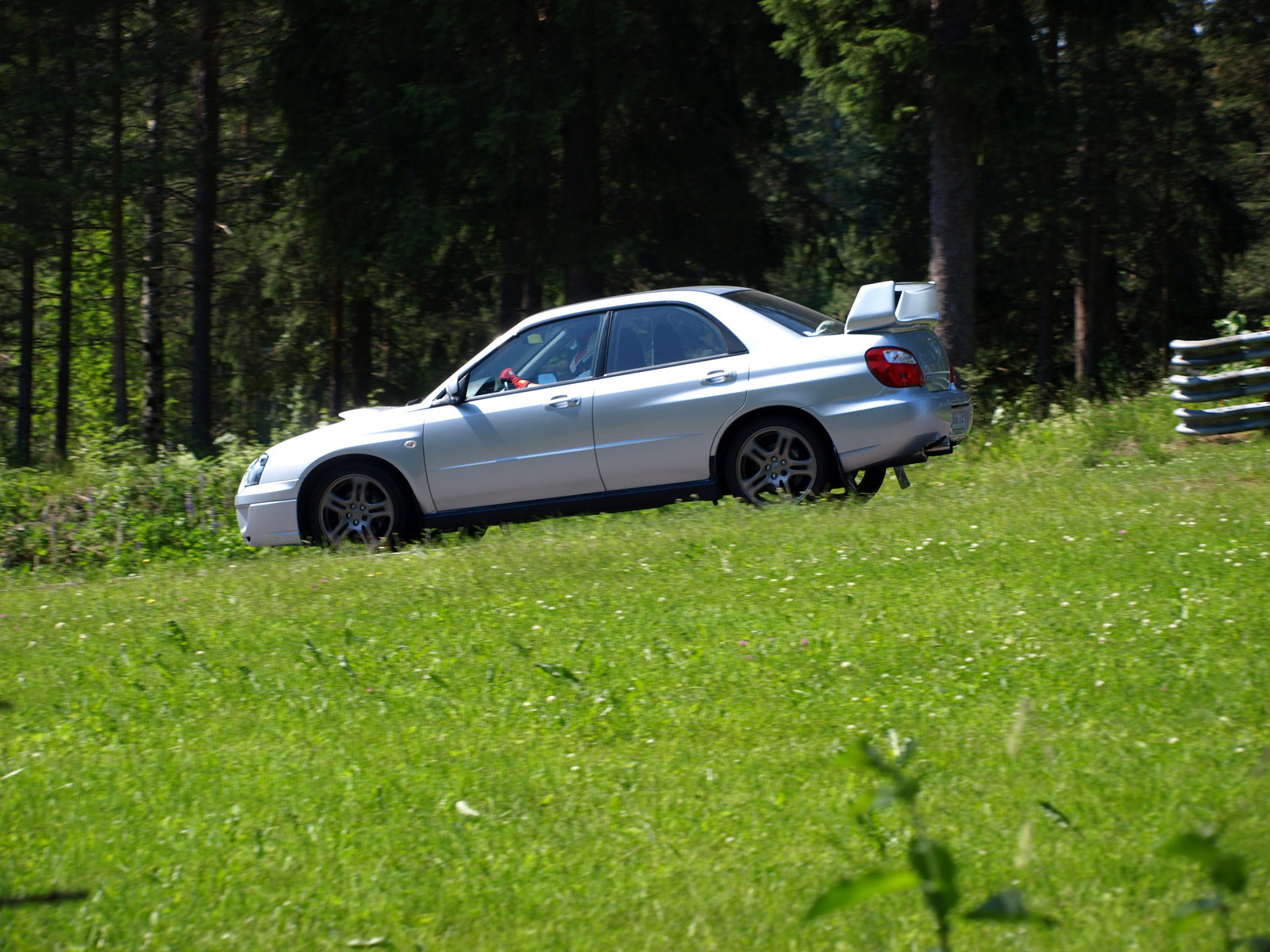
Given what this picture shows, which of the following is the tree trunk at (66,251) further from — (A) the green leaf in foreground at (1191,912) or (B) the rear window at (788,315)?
(A) the green leaf in foreground at (1191,912)

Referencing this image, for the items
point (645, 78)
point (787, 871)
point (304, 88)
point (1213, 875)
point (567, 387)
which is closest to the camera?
point (1213, 875)

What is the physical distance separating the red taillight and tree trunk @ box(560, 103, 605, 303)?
1180 cm

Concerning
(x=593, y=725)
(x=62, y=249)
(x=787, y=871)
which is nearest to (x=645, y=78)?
(x=62, y=249)

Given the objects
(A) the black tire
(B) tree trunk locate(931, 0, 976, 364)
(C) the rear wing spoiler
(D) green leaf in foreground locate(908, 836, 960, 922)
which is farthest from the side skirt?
(B) tree trunk locate(931, 0, 976, 364)

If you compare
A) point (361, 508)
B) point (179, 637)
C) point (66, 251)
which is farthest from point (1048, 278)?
point (179, 637)

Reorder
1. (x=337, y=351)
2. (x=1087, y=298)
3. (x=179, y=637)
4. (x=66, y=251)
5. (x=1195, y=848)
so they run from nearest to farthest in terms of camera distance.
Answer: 1. (x=1195, y=848)
2. (x=179, y=637)
3. (x=66, y=251)
4. (x=337, y=351)
5. (x=1087, y=298)

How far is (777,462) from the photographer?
352 inches

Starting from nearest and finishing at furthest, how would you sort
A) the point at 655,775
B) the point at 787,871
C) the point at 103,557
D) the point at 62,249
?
the point at 787,871, the point at 655,775, the point at 103,557, the point at 62,249

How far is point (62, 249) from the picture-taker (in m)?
26.0

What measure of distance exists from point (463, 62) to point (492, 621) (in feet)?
49.1

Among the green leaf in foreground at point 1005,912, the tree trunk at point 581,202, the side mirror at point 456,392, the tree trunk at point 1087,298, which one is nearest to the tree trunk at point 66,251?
the tree trunk at point 581,202

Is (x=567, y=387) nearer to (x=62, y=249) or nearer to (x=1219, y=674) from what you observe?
(x=1219, y=674)

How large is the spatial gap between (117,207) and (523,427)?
18572 mm

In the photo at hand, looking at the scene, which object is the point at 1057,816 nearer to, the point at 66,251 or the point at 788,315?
the point at 788,315
